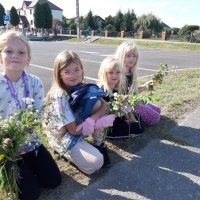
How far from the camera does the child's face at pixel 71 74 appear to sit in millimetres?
2993

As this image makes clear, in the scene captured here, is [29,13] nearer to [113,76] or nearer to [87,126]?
[113,76]

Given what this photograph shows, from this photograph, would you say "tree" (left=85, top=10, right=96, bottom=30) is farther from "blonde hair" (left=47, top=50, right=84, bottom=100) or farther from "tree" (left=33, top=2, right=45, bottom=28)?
"blonde hair" (left=47, top=50, right=84, bottom=100)

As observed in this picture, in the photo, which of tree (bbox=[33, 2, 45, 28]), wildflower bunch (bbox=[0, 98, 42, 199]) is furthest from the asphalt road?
tree (bbox=[33, 2, 45, 28])

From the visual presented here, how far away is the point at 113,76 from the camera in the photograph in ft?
11.9

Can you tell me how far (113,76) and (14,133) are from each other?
71.2 inches

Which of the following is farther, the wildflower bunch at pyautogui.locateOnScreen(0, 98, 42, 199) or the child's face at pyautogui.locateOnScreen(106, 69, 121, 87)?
the child's face at pyautogui.locateOnScreen(106, 69, 121, 87)

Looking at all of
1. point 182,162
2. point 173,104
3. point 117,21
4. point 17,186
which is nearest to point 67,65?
point 17,186

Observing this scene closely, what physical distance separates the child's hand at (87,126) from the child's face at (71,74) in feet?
1.51

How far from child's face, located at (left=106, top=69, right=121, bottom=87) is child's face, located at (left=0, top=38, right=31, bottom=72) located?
1.26 metres

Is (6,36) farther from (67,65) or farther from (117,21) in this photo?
(117,21)

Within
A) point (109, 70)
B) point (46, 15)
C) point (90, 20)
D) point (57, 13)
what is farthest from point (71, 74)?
point (57, 13)

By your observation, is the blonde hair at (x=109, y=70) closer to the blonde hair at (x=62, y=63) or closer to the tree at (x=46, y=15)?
the blonde hair at (x=62, y=63)

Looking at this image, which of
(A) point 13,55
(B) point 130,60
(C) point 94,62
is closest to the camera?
(A) point 13,55

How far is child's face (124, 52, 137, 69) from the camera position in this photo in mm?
4102
